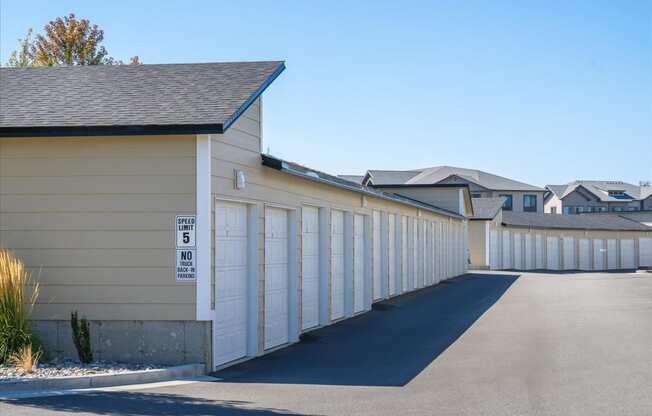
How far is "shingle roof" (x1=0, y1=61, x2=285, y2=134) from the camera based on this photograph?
39.1ft

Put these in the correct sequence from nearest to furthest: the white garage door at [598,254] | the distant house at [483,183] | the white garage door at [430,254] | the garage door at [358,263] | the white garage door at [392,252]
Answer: the garage door at [358,263] → the white garage door at [392,252] → the white garage door at [430,254] → the white garage door at [598,254] → the distant house at [483,183]

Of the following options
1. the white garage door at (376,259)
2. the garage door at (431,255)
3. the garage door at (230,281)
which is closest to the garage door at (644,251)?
the garage door at (431,255)

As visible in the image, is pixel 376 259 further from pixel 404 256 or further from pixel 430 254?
pixel 430 254

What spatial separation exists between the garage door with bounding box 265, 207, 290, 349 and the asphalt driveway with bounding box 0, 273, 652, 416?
51 cm

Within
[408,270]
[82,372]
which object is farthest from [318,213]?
[408,270]

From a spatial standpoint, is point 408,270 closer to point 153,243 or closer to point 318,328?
point 318,328

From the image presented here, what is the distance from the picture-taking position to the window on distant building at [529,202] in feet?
273

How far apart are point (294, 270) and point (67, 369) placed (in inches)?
213

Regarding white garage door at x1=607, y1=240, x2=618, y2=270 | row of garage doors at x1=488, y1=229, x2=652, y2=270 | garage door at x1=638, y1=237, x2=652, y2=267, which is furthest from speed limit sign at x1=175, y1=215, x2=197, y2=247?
garage door at x1=638, y1=237, x2=652, y2=267

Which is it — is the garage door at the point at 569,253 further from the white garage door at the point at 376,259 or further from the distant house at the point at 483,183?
the white garage door at the point at 376,259

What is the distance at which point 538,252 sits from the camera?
57031 mm

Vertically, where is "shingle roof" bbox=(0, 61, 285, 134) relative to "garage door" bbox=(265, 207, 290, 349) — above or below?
above

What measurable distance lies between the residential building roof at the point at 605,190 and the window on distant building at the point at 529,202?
33.8 feet

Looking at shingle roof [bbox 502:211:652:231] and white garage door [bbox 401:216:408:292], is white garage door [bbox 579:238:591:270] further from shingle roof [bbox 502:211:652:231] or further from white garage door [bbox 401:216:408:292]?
white garage door [bbox 401:216:408:292]
